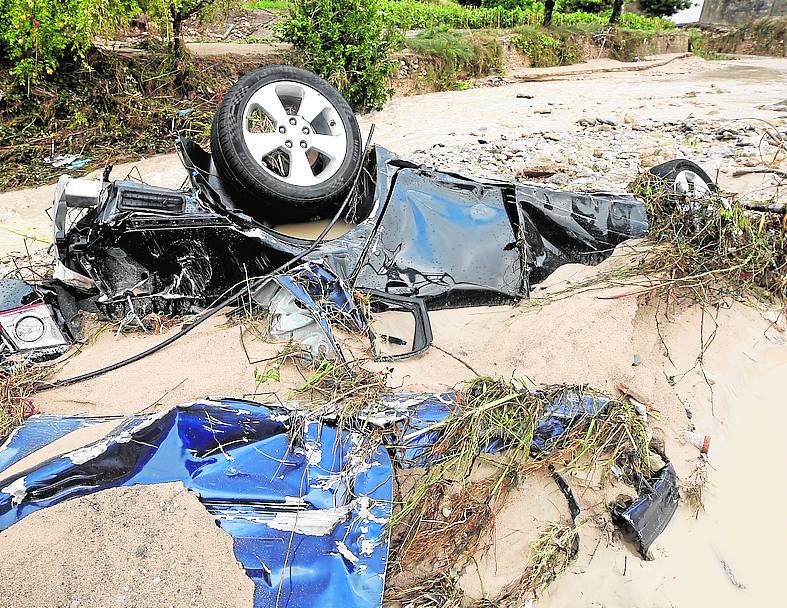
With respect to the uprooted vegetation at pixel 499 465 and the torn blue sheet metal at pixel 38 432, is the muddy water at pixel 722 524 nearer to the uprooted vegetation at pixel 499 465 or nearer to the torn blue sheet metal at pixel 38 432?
the uprooted vegetation at pixel 499 465

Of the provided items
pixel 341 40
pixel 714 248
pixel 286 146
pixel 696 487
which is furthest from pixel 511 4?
pixel 696 487

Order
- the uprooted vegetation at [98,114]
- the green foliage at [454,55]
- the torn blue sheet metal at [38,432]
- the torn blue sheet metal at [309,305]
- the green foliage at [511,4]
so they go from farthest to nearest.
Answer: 1. the green foliage at [511,4]
2. the green foliage at [454,55]
3. the uprooted vegetation at [98,114]
4. the torn blue sheet metal at [309,305]
5. the torn blue sheet metal at [38,432]

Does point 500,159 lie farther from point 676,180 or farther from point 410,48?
point 410,48

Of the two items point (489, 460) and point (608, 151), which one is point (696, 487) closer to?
point (489, 460)

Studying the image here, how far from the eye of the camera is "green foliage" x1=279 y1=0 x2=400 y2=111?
9836 mm

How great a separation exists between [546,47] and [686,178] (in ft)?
46.6

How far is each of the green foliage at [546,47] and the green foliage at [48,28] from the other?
1113 cm

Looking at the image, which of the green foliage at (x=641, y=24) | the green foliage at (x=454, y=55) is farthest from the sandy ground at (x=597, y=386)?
the green foliage at (x=641, y=24)

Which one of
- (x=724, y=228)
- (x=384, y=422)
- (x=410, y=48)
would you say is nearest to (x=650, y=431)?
(x=384, y=422)

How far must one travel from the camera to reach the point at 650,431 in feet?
8.78

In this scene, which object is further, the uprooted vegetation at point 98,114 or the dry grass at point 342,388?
the uprooted vegetation at point 98,114

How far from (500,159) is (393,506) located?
6071 mm

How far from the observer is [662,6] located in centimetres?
2948

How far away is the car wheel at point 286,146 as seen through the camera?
337cm
